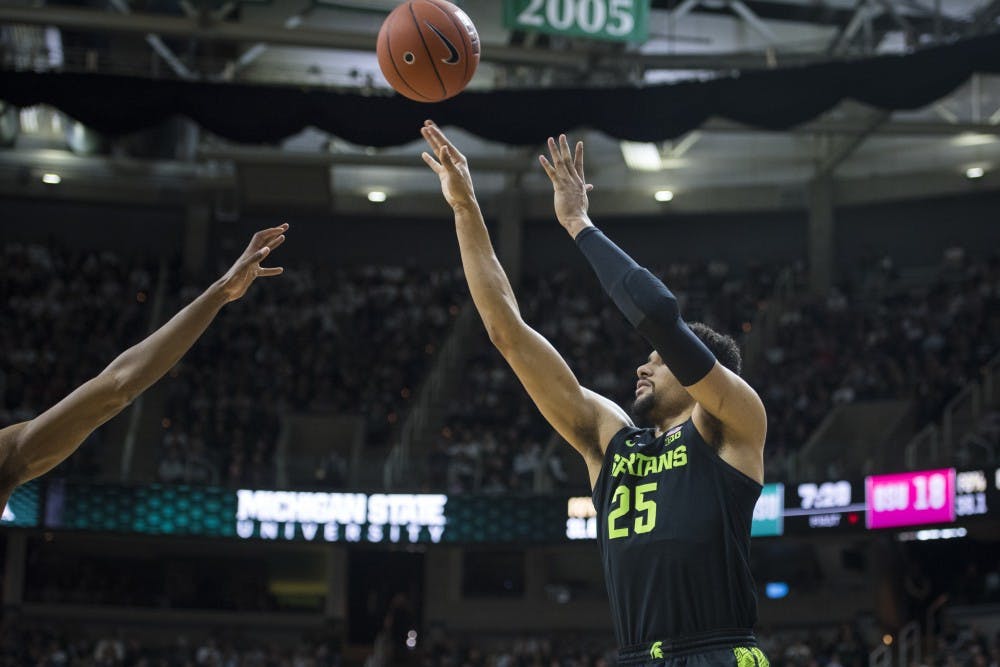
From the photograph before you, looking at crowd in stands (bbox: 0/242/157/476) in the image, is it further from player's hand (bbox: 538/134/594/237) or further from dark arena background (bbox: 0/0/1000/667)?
player's hand (bbox: 538/134/594/237)

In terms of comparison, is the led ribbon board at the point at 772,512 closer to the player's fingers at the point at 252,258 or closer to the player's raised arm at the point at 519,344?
the player's raised arm at the point at 519,344

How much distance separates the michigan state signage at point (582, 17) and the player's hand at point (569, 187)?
49.1 feet

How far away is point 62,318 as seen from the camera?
94.9 ft

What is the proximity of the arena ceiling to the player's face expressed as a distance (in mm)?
16099

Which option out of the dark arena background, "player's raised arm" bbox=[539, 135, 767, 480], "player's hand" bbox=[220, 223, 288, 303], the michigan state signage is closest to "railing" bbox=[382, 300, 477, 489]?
Result: the dark arena background

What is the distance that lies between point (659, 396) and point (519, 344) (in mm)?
490

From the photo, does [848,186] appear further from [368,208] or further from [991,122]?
[368,208]

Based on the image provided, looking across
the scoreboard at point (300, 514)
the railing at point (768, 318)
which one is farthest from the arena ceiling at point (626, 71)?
the scoreboard at point (300, 514)

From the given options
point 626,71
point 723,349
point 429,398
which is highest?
point 626,71

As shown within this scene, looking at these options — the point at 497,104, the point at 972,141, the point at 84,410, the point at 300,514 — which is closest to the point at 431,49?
the point at 84,410

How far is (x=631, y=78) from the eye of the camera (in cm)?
2328

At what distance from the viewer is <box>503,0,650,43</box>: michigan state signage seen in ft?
63.5

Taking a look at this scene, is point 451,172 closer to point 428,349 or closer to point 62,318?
point 428,349

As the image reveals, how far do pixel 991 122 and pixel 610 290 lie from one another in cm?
2572
